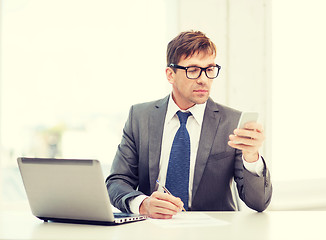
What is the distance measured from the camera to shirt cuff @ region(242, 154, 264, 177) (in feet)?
6.55

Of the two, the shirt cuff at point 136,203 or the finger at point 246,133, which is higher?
the finger at point 246,133

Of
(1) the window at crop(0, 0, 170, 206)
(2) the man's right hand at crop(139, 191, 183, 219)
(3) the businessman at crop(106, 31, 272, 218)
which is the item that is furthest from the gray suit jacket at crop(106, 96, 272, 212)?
(1) the window at crop(0, 0, 170, 206)

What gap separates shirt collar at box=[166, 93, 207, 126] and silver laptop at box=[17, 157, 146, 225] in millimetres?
829

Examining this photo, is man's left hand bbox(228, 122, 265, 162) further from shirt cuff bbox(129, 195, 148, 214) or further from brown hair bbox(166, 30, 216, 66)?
brown hair bbox(166, 30, 216, 66)

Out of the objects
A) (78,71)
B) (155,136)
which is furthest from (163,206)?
(78,71)

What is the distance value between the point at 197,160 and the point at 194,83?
0.37 metres

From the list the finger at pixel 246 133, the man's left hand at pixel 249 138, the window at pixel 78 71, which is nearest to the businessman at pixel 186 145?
the man's left hand at pixel 249 138

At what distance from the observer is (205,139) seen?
7.70 feet

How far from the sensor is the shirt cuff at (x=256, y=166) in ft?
6.55

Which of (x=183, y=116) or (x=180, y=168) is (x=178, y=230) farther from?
(x=183, y=116)

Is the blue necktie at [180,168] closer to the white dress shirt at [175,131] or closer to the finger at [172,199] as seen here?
the white dress shirt at [175,131]

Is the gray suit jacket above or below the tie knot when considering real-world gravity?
below

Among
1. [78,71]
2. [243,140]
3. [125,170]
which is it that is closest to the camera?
[243,140]

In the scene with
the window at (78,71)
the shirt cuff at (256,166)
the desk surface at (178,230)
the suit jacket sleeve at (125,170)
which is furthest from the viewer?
the window at (78,71)
